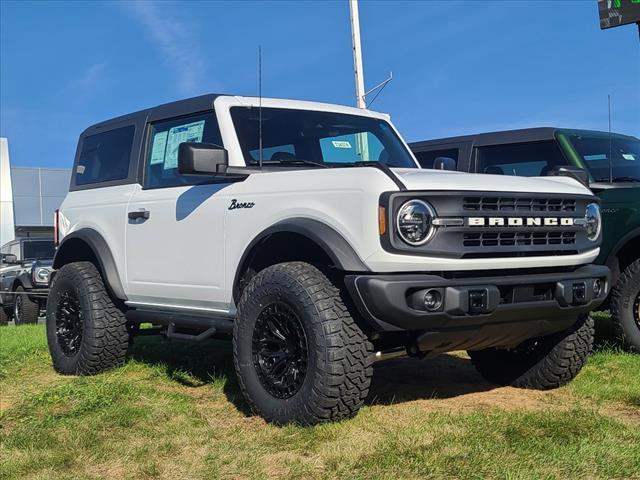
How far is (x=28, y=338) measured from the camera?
28.2 feet

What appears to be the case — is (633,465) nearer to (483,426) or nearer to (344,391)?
(483,426)

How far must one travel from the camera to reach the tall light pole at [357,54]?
1616 centimetres

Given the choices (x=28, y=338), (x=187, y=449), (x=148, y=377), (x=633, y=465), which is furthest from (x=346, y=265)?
(x=28, y=338)

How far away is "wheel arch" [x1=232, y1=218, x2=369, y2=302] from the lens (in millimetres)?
3844

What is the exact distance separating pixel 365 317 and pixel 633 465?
4.55 feet

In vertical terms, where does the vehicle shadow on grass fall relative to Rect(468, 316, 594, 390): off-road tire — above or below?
below

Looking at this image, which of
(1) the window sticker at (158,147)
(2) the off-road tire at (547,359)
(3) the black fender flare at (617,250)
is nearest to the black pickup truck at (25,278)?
(1) the window sticker at (158,147)

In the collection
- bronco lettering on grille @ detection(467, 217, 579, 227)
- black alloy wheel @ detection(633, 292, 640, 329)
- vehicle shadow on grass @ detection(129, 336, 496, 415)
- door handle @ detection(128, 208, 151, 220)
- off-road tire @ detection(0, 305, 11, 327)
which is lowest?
off-road tire @ detection(0, 305, 11, 327)

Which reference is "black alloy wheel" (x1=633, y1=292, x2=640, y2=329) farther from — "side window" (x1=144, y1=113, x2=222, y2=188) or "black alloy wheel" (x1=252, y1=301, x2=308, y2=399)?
"side window" (x1=144, y1=113, x2=222, y2=188)

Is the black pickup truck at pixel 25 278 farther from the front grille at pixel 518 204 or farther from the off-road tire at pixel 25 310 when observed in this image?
the front grille at pixel 518 204

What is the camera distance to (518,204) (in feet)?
13.4

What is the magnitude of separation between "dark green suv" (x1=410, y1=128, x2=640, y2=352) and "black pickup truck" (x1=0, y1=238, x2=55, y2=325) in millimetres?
7722

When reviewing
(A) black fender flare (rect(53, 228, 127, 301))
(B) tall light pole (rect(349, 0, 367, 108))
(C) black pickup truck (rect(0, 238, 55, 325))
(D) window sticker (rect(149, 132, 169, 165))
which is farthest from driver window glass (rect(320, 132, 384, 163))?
(B) tall light pole (rect(349, 0, 367, 108))

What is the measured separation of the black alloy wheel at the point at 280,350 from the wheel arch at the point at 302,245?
0.40m
